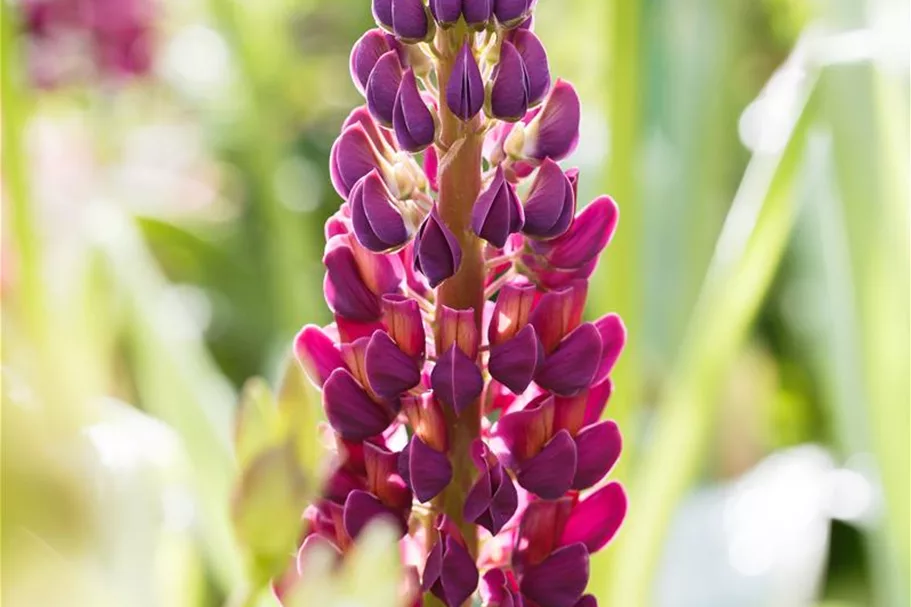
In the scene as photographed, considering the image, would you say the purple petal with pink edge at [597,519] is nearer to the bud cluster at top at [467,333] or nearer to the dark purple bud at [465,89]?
the bud cluster at top at [467,333]

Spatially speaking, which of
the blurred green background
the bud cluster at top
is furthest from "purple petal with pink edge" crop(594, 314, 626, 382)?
the blurred green background

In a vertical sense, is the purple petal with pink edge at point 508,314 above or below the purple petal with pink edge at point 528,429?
above

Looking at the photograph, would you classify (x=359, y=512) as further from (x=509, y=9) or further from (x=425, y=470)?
(x=509, y=9)

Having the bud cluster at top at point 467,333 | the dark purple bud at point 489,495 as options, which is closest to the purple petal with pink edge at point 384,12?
the bud cluster at top at point 467,333

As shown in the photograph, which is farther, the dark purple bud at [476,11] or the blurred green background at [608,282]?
the blurred green background at [608,282]

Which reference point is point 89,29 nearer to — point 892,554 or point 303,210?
point 303,210

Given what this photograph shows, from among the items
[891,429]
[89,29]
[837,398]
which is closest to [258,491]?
[891,429]

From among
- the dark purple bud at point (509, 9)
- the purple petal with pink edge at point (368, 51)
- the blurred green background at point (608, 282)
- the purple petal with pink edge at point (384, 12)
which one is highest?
the dark purple bud at point (509, 9)
